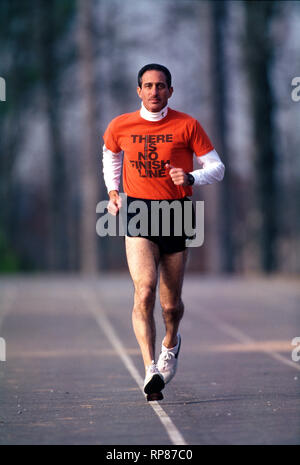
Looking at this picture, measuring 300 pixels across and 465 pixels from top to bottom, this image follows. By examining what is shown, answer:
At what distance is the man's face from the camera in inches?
375

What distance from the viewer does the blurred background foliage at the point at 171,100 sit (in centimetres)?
3441

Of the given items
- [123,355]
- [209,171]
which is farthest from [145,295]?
[123,355]

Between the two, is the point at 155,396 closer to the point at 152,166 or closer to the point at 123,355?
the point at 152,166

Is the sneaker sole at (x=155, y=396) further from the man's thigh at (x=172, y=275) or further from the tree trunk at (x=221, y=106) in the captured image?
the tree trunk at (x=221, y=106)

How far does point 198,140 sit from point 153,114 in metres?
0.40

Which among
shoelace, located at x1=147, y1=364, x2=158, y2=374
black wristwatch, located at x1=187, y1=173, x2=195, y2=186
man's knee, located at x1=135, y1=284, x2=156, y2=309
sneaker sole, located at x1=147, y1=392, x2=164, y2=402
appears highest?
black wristwatch, located at x1=187, y1=173, x2=195, y2=186

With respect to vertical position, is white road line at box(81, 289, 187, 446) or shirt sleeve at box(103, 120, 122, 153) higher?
shirt sleeve at box(103, 120, 122, 153)

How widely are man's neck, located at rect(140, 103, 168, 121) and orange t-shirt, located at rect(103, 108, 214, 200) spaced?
0.08ft

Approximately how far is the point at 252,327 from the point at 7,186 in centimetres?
3831

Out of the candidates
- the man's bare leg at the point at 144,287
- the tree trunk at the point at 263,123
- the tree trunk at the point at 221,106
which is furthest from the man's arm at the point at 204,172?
the tree trunk at the point at 263,123

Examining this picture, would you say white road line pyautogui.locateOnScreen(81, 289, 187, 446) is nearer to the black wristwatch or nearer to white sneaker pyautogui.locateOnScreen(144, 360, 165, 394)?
white sneaker pyautogui.locateOnScreen(144, 360, 165, 394)

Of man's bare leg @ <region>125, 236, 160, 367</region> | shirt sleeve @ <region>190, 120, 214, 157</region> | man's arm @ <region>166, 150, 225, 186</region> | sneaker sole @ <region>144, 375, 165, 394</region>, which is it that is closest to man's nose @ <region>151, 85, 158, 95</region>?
shirt sleeve @ <region>190, 120, 214, 157</region>

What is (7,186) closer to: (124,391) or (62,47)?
(62,47)

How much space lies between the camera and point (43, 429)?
8156mm
